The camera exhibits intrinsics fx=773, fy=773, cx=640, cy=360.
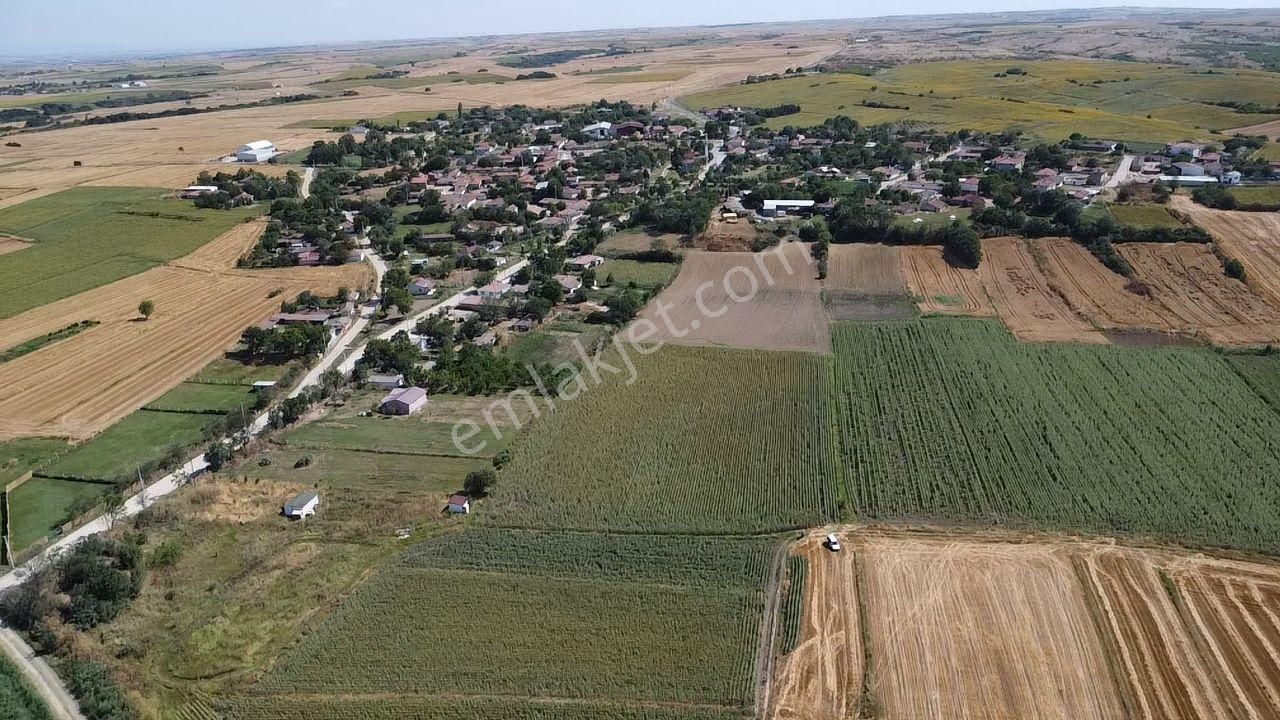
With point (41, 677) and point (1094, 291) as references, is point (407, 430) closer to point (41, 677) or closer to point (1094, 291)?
point (41, 677)

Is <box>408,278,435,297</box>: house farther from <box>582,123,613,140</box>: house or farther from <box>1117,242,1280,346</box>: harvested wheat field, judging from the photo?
<box>582,123,613,140</box>: house

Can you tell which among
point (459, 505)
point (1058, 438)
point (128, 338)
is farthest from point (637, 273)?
point (128, 338)

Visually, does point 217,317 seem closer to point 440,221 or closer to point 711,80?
point 440,221

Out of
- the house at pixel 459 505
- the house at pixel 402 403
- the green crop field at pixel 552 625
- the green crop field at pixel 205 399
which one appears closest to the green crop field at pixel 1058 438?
the green crop field at pixel 552 625

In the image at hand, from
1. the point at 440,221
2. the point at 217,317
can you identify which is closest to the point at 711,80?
the point at 440,221

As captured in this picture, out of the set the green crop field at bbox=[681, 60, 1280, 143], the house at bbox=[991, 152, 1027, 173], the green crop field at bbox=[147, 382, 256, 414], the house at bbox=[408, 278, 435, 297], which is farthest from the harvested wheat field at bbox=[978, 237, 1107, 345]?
the green crop field at bbox=[681, 60, 1280, 143]

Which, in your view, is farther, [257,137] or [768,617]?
[257,137]
